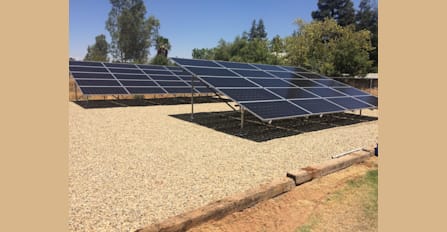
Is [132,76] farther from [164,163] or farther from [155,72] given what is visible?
[164,163]

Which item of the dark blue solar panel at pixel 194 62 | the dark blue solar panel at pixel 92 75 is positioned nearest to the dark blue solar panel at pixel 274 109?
the dark blue solar panel at pixel 194 62

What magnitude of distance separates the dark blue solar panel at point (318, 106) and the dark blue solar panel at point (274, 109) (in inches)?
23.7

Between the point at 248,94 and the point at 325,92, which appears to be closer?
the point at 248,94

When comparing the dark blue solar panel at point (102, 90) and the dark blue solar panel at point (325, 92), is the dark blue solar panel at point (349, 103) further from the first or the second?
the dark blue solar panel at point (102, 90)

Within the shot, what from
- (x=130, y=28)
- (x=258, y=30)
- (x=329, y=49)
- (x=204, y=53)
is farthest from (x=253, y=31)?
(x=329, y=49)

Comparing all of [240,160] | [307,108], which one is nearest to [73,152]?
[240,160]

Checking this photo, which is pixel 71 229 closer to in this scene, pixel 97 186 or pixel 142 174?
pixel 97 186

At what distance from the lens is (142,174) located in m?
6.53

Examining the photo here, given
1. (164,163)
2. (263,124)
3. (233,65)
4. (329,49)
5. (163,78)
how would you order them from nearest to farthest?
1. (164,163)
2. (263,124)
3. (233,65)
4. (163,78)
5. (329,49)

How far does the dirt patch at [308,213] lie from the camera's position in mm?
4523

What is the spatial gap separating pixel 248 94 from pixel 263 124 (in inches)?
78.0

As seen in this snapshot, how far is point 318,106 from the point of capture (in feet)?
39.7

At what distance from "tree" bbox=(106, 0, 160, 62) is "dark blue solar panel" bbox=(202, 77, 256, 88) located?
42.0m

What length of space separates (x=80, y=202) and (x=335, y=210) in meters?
4.08
